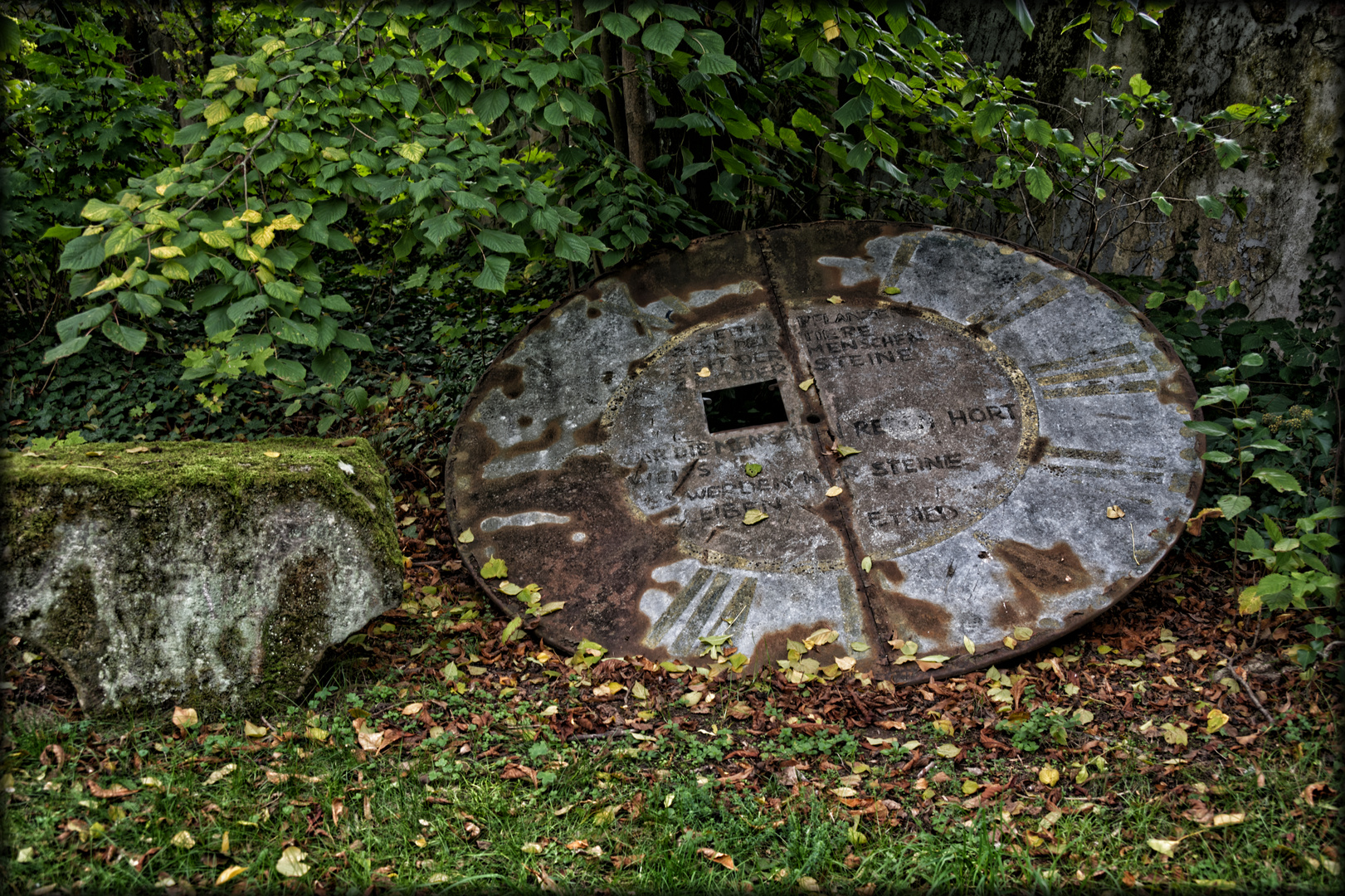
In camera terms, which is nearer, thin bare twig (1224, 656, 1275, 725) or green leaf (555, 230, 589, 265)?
thin bare twig (1224, 656, 1275, 725)

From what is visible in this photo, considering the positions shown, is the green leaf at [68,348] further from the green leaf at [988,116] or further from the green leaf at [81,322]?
the green leaf at [988,116]

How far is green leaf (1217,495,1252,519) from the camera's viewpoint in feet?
8.20

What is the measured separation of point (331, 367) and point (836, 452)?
6.24 ft

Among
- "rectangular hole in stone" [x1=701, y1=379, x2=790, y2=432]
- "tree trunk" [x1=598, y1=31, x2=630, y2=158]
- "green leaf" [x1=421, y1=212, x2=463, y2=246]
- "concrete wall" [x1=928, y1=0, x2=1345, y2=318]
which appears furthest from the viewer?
"tree trunk" [x1=598, y1=31, x2=630, y2=158]

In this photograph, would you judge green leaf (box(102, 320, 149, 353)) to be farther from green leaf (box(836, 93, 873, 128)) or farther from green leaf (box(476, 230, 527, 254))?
green leaf (box(836, 93, 873, 128))

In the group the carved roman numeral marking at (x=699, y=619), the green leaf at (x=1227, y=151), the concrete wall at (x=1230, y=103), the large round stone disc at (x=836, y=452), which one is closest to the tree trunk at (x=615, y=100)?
the large round stone disc at (x=836, y=452)

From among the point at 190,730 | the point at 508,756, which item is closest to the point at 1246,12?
the point at 508,756

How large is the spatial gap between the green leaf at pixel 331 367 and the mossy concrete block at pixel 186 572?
0.46 meters

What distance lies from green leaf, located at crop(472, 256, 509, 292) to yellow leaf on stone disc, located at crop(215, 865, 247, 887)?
1.90 meters

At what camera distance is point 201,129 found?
294cm

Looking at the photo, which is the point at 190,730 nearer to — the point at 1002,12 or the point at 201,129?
the point at 201,129

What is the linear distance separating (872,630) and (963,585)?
0.35 metres

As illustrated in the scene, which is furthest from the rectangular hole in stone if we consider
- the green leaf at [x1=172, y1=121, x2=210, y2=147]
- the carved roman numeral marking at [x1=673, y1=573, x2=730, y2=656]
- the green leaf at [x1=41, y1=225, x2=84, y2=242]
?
the green leaf at [x1=41, y1=225, x2=84, y2=242]

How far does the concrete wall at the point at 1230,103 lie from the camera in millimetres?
3695
